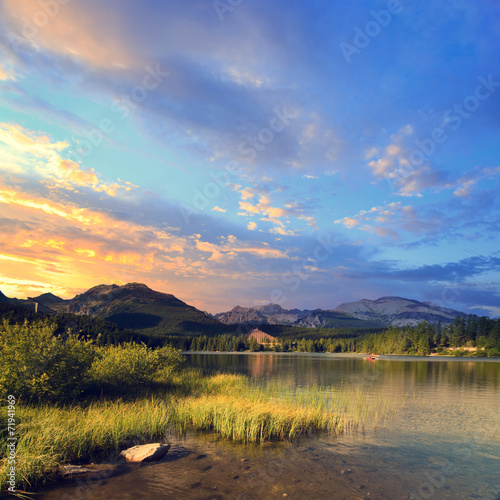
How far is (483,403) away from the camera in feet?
140

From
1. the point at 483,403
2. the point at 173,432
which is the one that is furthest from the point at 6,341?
the point at 483,403

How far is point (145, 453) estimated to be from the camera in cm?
1941

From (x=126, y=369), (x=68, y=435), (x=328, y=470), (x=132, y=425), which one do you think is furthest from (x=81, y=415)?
(x=126, y=369)

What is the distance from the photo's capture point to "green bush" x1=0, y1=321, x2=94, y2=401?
25.1m

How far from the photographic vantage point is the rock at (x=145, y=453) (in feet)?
63.1

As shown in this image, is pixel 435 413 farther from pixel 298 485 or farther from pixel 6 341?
pixel 6 341

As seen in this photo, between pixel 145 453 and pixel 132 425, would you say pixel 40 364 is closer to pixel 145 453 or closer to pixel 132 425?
pixel 132 425

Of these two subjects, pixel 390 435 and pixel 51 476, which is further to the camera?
pixel 390 435

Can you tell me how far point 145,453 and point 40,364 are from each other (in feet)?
41.3

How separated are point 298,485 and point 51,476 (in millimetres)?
11363

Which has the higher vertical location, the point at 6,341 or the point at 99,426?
the point at 6,341
